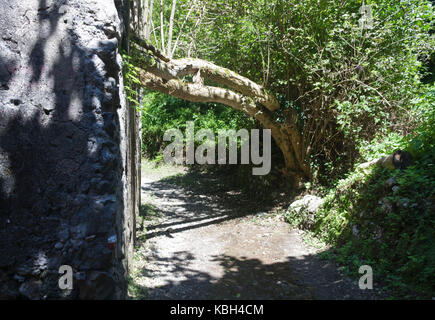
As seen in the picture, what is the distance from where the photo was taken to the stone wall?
2.47 meters

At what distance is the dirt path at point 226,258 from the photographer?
401 centimetres

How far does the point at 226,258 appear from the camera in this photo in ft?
17.2

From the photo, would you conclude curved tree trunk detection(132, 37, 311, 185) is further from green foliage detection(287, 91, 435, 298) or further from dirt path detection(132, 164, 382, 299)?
green foliage detection(287, 91, 435, 298)

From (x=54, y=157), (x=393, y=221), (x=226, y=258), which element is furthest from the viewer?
(x=226, y=258)

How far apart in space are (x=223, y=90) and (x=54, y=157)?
497 centimetres

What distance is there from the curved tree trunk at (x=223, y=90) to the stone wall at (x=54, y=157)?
8.57ft

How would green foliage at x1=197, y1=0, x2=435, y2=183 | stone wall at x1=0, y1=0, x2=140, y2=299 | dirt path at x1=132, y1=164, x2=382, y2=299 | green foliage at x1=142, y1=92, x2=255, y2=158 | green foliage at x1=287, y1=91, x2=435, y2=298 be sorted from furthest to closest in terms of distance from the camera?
1. green foliage at x1=142, y1=92, x2=255, y2=158
2. green foliage at x1=197, y1=0, x2=435, y2=183
3. dirt path at x1=132, y1=164, x2=382, y2=299
4. green foliage at x1=287, y1=91, x2=435, y2=298
5. stone wall at x1=0, y1=0, x2=140, y2=299

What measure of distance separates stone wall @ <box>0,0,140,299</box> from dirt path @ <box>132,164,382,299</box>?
4.30 ft

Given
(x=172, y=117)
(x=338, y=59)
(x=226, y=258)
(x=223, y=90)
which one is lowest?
(x=226, y=258)

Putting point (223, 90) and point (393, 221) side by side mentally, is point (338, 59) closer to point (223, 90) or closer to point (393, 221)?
point (223, 90)

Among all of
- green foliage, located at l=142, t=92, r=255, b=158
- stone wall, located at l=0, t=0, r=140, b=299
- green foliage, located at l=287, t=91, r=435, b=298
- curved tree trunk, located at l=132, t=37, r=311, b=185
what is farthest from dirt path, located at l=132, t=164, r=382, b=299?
green foliage, located at l=142, t=92, r=255, b=158

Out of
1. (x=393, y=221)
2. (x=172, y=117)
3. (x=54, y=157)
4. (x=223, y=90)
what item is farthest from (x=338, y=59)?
(x=172, y=117)
